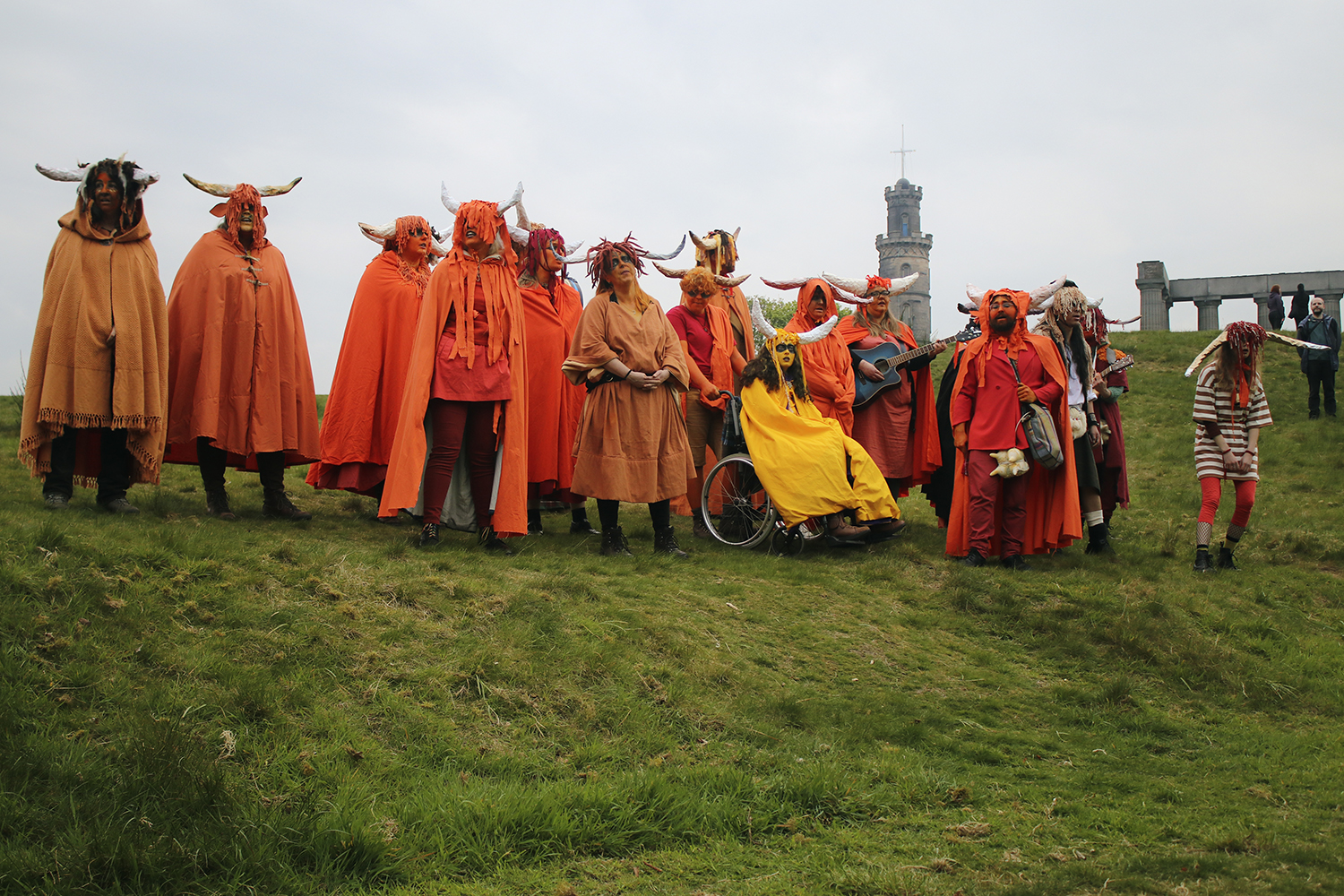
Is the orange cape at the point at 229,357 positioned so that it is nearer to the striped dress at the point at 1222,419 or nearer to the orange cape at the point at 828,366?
the orange cape at the point at 828,366

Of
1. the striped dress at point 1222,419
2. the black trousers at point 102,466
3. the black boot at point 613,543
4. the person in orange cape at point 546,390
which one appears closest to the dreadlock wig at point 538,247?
the person in orange cape at point 546,390

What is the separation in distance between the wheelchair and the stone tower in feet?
271

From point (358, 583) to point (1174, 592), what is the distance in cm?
552

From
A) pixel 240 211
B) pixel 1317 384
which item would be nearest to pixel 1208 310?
pixel 1317 384

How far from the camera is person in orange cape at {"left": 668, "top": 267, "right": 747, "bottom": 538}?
337 inches

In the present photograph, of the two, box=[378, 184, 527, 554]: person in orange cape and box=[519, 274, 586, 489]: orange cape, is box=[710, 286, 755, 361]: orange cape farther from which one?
box=[378, 184, 527, 554]: person in orange cape

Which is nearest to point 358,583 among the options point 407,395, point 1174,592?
point 407,395

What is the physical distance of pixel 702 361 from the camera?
8680 mm

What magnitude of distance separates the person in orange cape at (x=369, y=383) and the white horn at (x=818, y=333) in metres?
3.01

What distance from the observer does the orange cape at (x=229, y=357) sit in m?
7.10

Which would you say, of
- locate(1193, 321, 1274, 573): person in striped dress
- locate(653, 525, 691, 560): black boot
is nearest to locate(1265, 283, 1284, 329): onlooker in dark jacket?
locate(1193, 321, 1274, 573): person in striped dress

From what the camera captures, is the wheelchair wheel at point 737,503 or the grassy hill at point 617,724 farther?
the wheelchair wheel at point 737,503

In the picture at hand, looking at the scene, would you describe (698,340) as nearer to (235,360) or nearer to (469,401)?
(469,401)

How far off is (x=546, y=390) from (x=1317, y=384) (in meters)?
12.7
